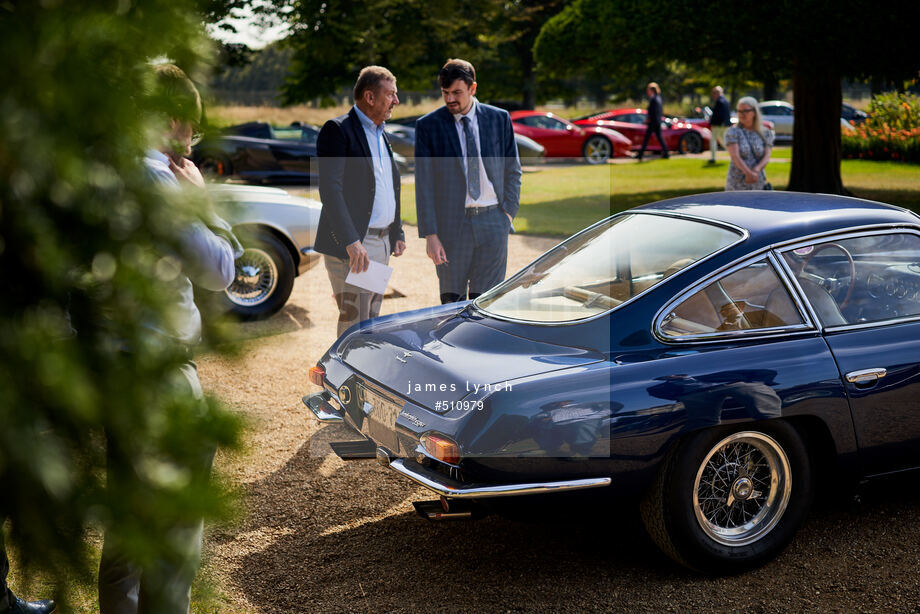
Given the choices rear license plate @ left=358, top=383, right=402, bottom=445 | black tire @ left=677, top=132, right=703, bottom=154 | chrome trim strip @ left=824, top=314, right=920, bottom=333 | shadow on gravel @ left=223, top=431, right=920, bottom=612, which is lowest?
shadow on gravel @ left=223, top=431, right=920, bottom=612

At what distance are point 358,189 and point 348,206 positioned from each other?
5.1 inches

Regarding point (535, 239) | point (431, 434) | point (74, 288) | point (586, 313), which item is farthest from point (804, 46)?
point (74, 288)

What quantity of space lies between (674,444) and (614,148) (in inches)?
941

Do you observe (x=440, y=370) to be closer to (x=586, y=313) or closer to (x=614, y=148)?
(x=586, y=313)

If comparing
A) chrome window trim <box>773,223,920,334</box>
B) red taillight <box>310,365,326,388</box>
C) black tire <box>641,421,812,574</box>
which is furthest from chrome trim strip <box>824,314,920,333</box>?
red taillight <box>310,365,326,388</box>

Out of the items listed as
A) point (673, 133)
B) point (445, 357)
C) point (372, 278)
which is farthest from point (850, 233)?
point (673, 133)

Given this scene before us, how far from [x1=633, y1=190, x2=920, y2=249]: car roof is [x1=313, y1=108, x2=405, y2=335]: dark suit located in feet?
5.80

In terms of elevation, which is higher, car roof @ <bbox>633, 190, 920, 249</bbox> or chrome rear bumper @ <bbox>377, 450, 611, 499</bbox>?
car roof @ <bbox>633, 190, 920, 249</bbox>

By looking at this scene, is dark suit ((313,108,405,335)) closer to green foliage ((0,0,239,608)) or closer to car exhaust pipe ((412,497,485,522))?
car exhaust pipe ((412,497,485,522))

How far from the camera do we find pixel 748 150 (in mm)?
9227

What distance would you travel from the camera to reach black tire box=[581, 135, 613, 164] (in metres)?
26.3

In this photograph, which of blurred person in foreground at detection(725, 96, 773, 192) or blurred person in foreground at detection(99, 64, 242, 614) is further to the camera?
blurred person in foreground at detection(725, 96, 773, 192)

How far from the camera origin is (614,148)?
26.5 metres

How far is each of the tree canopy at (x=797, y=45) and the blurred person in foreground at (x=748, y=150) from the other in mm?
5321
